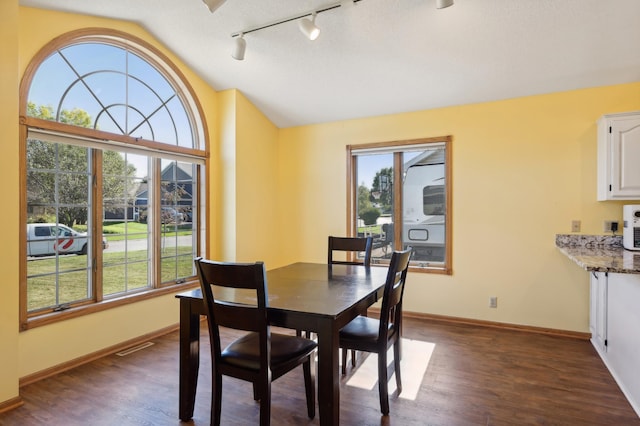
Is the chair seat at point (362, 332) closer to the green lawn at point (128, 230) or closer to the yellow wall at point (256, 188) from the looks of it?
the yellow wall at point (256, 188)

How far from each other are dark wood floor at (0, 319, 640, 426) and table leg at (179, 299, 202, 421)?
123 millimetres

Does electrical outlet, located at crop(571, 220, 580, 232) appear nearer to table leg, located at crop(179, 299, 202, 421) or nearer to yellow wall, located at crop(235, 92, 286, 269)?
yellow wall, located at crop(235, 92, 286, 269)

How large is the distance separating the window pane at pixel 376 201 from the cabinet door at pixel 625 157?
2010 millimetres

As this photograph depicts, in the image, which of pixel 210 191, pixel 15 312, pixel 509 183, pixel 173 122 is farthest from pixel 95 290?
pixel 509 183

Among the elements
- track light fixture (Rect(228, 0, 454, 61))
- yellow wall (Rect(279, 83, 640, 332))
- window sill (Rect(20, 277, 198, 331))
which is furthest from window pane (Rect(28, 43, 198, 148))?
yellow wall (Rect(279, 83, 640, 332))

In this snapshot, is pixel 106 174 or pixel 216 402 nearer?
pixel 216 402

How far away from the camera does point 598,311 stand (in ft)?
9.71

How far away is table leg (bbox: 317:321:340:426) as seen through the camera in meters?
1.63

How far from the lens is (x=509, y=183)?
357 cm

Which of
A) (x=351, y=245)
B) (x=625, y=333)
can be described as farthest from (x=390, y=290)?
(x=625, y=333)

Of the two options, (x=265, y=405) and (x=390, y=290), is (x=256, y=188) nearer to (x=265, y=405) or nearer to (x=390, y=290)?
(x=390, y=290)

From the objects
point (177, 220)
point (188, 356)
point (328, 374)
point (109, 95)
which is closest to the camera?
point (328, 374)

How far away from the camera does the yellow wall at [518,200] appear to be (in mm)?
3303

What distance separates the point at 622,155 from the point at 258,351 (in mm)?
3133
